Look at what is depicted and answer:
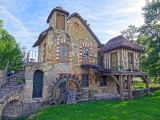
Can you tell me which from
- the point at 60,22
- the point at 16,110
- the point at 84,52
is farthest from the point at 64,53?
the point at 16,110

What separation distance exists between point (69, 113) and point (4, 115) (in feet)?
16.6

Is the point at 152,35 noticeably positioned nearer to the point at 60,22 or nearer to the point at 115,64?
the point at 115,64

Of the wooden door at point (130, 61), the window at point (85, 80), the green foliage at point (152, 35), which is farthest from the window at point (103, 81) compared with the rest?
the green foliage at point (152, 35)

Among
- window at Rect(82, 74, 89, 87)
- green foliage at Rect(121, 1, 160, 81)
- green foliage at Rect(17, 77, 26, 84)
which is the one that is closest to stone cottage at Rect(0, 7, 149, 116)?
A: window at Rect(82, 74, 89, 87)

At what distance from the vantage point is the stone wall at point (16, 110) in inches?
378

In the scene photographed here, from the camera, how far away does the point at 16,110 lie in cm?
988

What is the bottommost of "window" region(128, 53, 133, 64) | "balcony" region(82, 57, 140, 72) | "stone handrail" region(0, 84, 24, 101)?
"stone handrail" region(0, 84, 24, 101)

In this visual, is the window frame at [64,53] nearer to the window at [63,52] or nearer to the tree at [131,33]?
the window at [63,52]

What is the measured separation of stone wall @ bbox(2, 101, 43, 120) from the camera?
378 inches

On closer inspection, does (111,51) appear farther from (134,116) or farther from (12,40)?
(12,40)

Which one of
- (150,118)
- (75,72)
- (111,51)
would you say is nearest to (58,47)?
(75,72)

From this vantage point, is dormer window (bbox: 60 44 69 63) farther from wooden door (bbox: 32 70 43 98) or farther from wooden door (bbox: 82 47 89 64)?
wooden door (bbox: 32 70 43 98)

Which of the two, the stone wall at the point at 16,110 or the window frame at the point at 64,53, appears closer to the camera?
the stone wall at the point at 16,110

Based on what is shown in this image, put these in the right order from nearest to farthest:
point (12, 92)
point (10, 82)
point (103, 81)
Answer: point (12, 92) < point (10, 82) < point (103, 81)
